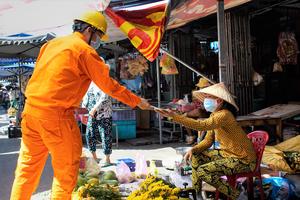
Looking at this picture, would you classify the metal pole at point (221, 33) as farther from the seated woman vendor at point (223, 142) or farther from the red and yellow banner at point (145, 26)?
the seated woman vendor at point (223, 142)

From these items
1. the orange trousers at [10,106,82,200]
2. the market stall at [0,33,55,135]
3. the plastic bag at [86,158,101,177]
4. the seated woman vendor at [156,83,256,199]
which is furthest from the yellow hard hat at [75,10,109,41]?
the market stall at [0,33,55,135]

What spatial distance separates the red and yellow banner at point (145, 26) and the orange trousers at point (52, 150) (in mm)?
1683

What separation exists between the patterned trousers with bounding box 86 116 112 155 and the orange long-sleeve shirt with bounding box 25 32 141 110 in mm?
3170

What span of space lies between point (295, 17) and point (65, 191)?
692 centimetres

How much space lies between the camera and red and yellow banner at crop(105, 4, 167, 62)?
187 inches

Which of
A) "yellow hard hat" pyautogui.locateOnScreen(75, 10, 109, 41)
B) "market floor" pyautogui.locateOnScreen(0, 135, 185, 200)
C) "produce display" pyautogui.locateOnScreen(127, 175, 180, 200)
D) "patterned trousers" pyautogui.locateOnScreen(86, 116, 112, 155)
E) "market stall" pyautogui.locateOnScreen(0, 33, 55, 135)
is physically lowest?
"market floor" pyautogui.locateOnScreen(0, 135, 185, 200)

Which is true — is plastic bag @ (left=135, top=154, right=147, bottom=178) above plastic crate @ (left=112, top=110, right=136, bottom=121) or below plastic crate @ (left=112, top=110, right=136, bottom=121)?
below

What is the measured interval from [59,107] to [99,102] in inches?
122

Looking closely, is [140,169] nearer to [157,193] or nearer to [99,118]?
[99,118]

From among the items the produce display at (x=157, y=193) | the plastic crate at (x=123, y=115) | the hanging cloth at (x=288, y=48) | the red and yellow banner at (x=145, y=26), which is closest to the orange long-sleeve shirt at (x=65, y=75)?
the produce display at (x=157, y=193)

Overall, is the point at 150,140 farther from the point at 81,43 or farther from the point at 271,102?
the point at 81,43

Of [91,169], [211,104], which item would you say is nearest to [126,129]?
[91,169]

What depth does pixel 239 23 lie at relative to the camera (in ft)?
25.0

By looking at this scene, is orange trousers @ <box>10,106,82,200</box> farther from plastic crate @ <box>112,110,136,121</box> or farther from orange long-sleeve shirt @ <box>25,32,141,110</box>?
plastic crate @ <box>112,110,136,121</box>
